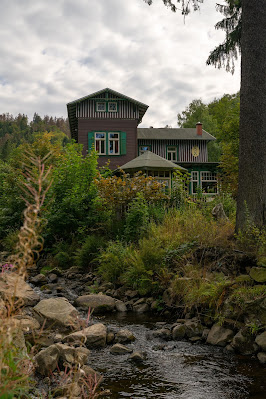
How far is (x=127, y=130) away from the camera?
28.6 meters

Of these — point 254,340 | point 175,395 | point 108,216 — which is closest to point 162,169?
point 108,216

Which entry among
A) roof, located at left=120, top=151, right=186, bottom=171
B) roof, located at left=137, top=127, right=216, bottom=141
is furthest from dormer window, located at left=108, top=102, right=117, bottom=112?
roof, located at left=120, top=151, right=186, bottom=171

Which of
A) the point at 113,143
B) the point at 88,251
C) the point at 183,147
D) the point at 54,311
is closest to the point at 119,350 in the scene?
the point at 54,311

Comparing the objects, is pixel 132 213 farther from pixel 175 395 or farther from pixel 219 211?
pixel 175 395

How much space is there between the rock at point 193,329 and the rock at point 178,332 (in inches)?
2.9

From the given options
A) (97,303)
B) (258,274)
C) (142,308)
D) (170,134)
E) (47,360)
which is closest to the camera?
(47,360)

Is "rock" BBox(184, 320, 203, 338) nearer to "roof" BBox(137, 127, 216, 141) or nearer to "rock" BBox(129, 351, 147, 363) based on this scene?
"rock" BBox(129, 351, 147, 363)

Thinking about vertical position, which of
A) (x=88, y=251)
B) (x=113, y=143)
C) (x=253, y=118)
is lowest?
(x=88, y=251)

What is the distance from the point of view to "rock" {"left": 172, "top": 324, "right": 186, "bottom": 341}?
264 inches

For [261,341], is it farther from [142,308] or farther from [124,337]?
[142,308]

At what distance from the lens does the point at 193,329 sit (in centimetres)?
682

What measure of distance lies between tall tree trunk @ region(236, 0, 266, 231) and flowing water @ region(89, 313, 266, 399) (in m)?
3.61

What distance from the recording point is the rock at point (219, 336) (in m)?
6.31

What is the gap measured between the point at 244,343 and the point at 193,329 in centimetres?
104
